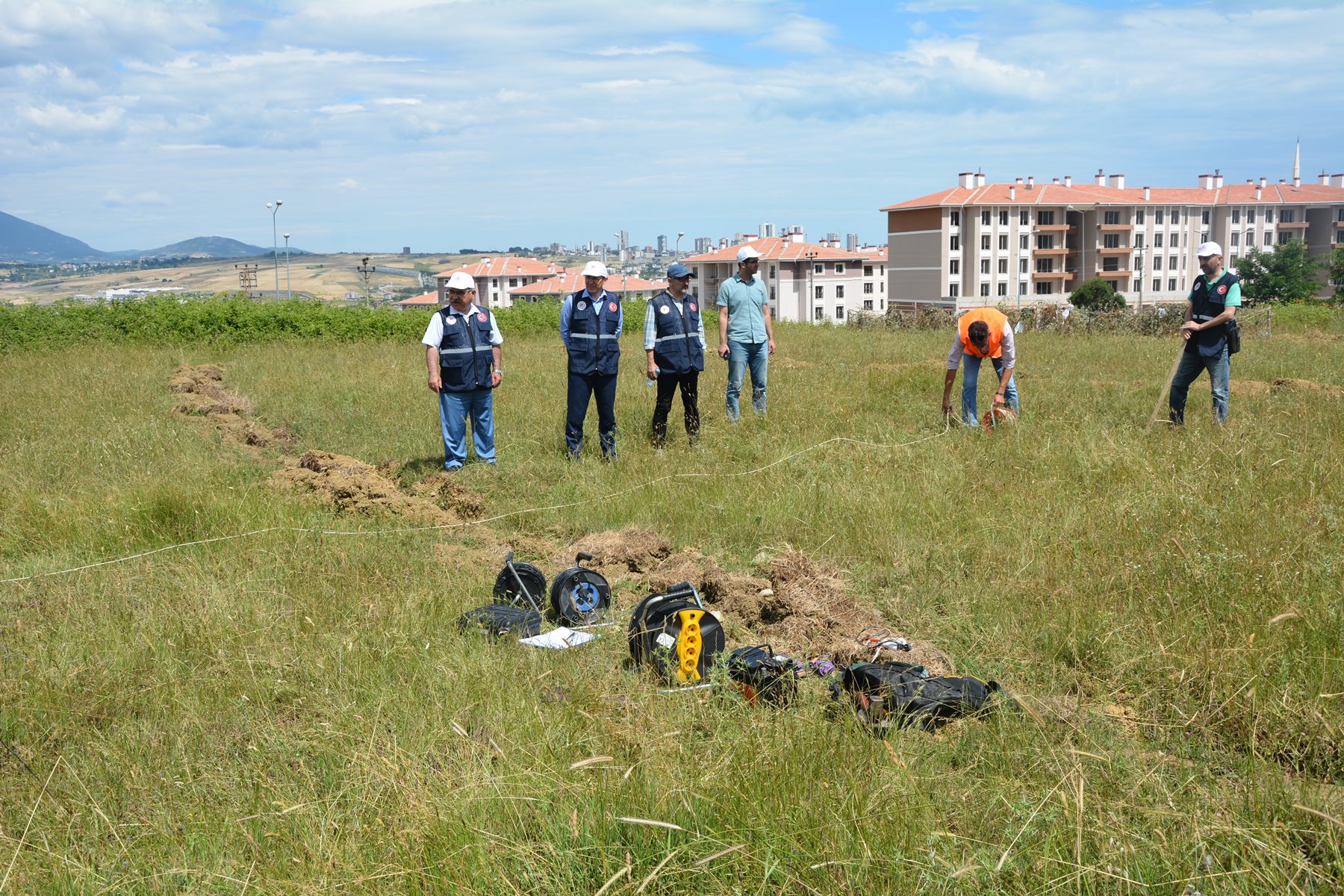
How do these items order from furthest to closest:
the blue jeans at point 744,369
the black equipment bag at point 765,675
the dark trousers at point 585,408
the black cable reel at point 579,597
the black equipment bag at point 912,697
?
the blue jeans at point 744,369
the dark trousers at point 585,408
the black cable reel at point 579,597
the black equipment bag at point 765,675
the black equipment bag at point 912,697

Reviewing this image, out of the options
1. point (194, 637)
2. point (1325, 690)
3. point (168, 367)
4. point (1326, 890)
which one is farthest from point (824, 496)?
point (168, 367)

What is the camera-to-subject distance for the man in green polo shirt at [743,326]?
996 centimetres

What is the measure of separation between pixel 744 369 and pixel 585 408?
6.30 feet

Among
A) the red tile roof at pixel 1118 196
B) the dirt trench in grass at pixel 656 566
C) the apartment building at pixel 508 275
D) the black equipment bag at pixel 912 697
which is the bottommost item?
the dirt trench in grass at pixel 656 566

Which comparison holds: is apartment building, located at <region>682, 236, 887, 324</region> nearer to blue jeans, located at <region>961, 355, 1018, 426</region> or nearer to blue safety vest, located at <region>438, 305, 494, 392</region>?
blue jeans, located at <region>961, 355, 1018, 426</region>

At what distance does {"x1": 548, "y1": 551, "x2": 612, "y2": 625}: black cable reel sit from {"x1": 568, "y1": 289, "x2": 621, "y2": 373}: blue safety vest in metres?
4.10

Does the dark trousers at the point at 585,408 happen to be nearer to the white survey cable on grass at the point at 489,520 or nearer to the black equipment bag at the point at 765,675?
the white survey cable on grass at the point at 489,520

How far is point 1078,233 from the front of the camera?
93625mm

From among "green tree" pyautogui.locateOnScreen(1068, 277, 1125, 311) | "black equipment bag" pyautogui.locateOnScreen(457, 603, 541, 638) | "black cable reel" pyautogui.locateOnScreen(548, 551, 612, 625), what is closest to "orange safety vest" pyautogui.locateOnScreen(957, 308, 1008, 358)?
"black cable reel" pyautogui.locateOnScreen(548, 551, 612, 625)

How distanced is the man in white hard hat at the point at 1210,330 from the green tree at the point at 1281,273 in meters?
81.9

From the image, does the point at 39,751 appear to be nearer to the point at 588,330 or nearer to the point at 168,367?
the point at 588,330

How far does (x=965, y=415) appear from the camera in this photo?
30.5 feet

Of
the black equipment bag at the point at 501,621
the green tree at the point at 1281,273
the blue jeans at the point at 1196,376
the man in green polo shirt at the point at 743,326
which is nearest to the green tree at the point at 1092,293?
the green tree at the point at 1281,273

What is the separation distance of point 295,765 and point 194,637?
56.4 inches
